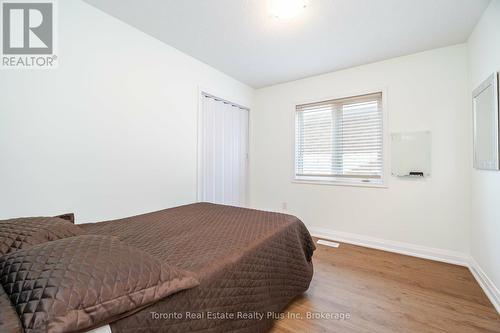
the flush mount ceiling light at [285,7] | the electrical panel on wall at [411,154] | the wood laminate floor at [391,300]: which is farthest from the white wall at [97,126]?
the electrical panel on wall at [411,154]

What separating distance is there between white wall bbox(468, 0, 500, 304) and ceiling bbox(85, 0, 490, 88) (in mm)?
165

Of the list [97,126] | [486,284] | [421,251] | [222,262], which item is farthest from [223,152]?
[486,284]

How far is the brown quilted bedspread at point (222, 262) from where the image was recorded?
0.89 metres

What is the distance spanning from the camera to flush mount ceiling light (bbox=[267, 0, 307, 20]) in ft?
5.88

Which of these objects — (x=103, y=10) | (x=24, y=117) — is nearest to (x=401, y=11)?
(x=103, y=10)

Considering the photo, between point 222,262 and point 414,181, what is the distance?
8.74 ft

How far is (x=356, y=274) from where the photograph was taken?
7.02ft

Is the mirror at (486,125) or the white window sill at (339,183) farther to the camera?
the white window sill at (339,183)

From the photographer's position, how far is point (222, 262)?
1.09 m

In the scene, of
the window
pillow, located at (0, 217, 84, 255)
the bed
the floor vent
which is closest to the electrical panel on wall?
the window

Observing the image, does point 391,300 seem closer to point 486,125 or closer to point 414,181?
point 414,181

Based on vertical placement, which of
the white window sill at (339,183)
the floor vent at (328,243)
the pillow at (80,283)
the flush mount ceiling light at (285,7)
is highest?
the flush mount ceiling light at (285,7)

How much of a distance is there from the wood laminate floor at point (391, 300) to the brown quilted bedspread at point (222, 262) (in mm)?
239

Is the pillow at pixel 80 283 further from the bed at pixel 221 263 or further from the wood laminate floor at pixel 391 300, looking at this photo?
the wood laminate floor at pixel 391 300
